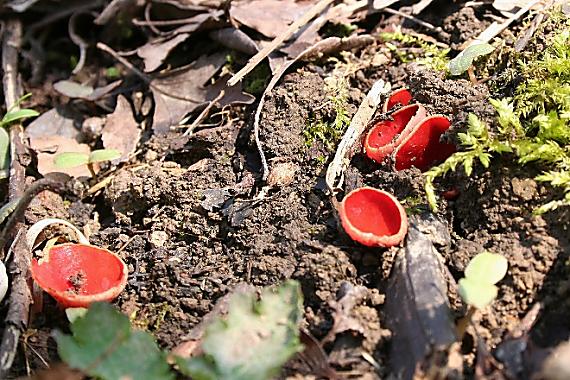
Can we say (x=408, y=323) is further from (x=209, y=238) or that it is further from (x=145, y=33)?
(x=145, y=33)

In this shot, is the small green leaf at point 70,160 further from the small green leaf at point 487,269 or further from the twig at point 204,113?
the small green leaf at point 487,269

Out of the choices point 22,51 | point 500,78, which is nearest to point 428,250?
point 500,78

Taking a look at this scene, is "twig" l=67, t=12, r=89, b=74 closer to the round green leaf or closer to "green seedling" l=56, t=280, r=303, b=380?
"green seedling" l=56, t=280, r=303, b=380

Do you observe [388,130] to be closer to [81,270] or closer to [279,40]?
[279,40]

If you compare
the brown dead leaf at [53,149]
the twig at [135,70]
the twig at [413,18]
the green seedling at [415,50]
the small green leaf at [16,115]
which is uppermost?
the twig at [413,18]

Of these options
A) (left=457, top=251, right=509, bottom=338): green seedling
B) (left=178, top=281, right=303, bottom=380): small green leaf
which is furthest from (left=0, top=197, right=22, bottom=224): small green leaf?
(left=457, top=251, right=509, bottom=338): green seedling

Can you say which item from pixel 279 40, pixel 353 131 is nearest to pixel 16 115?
pixel 279 40

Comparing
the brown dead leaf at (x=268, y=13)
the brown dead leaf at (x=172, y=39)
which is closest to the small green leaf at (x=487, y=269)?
the brown dead leaf at (x=268, y=13)
